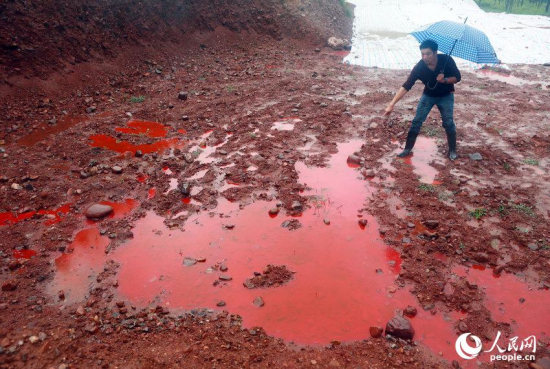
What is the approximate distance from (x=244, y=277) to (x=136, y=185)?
256 centimetres

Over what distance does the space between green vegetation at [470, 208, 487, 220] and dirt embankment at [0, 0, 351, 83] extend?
8.94 metres

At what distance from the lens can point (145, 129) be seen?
22.5 ft

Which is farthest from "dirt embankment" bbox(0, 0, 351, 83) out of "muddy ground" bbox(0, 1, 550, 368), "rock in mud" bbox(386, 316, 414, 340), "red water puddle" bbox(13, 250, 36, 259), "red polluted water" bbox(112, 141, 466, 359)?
"rock in mud" bbox(386, 316, 414, 340)

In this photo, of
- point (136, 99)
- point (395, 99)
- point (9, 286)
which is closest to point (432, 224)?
point (395, 99)

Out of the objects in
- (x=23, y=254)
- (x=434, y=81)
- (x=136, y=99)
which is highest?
(x=434, y=81)

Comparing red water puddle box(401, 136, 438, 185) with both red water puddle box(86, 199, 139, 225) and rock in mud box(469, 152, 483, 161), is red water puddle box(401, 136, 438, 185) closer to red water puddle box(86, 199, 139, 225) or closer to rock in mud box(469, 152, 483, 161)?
rock in mud box(469, 152, 483, 161)

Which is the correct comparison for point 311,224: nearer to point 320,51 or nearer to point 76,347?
point 76,347

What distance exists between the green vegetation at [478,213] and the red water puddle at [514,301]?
0.92m

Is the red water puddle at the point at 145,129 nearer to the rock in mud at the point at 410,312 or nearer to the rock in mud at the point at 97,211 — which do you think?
the rock in mud at the point at 97,211

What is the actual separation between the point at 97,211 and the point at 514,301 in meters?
5.11

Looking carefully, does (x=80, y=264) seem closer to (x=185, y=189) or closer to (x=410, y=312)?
(x=185, y=189)

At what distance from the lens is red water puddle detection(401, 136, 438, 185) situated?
17.7 ft

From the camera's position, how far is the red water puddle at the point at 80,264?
3.63 meters

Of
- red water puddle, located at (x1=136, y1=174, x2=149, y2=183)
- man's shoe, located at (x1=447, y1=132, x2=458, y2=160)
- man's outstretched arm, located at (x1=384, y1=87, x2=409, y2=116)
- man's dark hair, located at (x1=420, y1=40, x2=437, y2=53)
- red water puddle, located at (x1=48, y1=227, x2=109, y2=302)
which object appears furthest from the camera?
man's shoe, located at (x1=447, y1=132, x2=458, y2=160)
